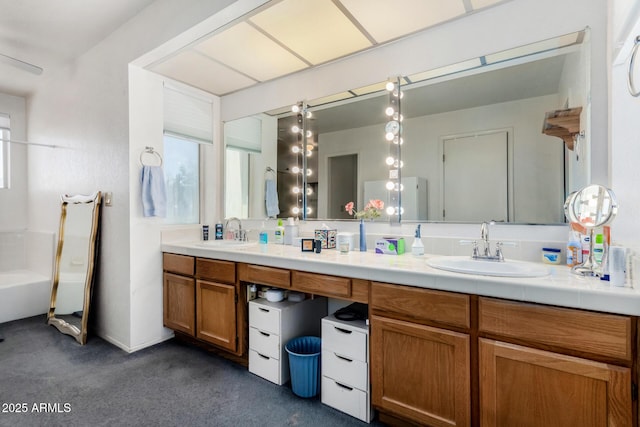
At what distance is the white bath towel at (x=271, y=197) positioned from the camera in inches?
109

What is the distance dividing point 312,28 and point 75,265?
9.77 feet

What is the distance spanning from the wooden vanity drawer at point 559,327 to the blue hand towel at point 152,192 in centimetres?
240

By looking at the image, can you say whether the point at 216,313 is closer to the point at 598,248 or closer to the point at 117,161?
the point at 117,161

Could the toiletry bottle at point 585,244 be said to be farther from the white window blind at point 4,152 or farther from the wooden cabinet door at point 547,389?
the white window blind at point 4,152

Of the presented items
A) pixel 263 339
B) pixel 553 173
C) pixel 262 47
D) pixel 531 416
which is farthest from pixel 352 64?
pixel 531 416

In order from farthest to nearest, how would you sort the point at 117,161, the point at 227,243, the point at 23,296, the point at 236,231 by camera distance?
1. the point at 23,296
2. the point at 236,231
3. the point at 227,243
4. the point at 117,161

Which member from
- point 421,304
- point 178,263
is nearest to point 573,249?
point 421,304

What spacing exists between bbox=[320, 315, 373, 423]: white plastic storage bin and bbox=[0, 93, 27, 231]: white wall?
4.52 m

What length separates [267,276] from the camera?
1976 mm

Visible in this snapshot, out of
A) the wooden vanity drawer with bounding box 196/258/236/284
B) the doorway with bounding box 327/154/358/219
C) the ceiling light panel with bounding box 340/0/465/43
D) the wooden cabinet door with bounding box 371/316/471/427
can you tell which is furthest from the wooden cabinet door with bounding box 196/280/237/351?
the ceiling light panel with bounding box 340/0/465/43

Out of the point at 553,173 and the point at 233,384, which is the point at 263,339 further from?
the point at 553,173

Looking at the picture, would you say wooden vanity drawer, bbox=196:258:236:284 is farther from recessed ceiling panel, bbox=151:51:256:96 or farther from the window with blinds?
recessed ceiling panel, bbox=151:51:256:96

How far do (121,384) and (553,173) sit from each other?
9.45ft

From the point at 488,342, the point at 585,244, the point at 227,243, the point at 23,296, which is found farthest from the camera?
the point at 23,296
